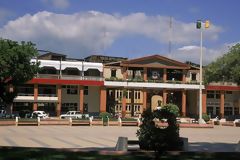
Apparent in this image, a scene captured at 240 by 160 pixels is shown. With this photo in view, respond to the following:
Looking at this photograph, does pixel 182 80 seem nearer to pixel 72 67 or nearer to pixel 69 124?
pixel 72 67

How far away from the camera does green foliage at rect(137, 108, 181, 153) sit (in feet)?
53.4

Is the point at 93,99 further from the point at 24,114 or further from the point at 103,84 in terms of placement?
the point at 24,114

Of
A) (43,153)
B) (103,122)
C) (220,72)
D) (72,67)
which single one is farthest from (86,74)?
(43,153)

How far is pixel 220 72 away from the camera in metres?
29.3

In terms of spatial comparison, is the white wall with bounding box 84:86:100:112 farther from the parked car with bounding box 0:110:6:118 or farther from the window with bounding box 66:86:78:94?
the parked car with bounding box 0:110:6:118

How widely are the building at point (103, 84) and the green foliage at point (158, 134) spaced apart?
174 feet

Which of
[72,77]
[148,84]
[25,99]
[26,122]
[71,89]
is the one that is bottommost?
[26,122]

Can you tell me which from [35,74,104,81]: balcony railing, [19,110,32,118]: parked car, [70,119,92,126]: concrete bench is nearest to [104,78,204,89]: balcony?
[35,74,104,81]: balcony railing

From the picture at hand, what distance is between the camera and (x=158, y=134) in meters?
16.7

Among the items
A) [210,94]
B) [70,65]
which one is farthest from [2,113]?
[210,94]

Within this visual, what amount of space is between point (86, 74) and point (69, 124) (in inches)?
1188

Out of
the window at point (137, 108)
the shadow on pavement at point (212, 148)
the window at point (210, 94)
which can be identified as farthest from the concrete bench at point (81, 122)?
the window at point (137, 108)

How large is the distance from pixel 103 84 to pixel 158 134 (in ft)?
183

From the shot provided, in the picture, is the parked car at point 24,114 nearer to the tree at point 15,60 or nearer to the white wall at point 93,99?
the tree at point 15,60
